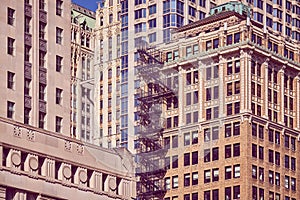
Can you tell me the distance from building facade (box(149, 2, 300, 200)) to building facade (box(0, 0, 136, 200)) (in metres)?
54.4

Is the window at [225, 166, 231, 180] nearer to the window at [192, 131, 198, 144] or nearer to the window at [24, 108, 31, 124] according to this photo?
the window at [192, 131, 198, 144]

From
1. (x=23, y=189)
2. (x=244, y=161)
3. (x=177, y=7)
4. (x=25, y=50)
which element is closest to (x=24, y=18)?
(x=25, y=50)

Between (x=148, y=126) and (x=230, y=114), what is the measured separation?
2017 centimetres

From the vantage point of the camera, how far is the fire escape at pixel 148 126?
179 meters

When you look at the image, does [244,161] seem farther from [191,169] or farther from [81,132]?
[81,132]

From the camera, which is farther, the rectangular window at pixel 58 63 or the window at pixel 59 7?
the window at pixel 59 7

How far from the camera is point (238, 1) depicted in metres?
198

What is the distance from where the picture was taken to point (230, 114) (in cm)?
17875

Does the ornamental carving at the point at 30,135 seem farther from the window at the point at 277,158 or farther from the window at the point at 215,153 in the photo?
the window at the point at 277,158

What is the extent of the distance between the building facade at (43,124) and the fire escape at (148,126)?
50419mm

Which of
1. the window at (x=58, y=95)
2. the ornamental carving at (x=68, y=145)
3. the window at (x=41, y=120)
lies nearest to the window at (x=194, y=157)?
the window at (x=58, y=95)

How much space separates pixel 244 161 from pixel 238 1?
108 ft

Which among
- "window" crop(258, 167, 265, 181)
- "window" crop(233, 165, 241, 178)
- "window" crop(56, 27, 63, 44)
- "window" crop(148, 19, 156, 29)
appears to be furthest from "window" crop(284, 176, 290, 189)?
"window" crop(56, 27, 63, 44)

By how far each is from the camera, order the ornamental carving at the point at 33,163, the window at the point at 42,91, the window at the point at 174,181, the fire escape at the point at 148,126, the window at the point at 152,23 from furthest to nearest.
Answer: the window at the point at 152,23
the window at the point at 174,181
the fire escape at the point at 148,126
the window at the point at 42,91
the ornamental carving at the point at 33,163
